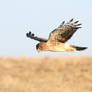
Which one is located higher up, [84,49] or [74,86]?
[84,49]

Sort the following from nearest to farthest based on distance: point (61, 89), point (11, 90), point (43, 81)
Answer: point (11, 90)
point (61, 89)
point (43, 81)

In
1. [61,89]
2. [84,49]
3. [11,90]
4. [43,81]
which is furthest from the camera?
[43,81]

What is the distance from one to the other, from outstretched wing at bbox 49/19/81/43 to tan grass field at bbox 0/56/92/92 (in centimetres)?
1646

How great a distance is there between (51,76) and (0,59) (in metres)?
2.62

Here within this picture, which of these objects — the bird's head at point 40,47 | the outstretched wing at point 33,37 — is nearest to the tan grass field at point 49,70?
the outstretched wing at point 33,37

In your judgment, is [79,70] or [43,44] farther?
[79,70]

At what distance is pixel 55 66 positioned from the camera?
79.4 feet

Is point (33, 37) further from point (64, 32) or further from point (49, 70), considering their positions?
point (49, 70)

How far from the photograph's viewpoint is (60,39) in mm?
6574

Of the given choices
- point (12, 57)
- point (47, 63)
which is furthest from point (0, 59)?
point (47, 63)

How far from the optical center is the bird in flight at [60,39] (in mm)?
6290

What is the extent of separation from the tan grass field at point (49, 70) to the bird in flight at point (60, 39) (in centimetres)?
1652

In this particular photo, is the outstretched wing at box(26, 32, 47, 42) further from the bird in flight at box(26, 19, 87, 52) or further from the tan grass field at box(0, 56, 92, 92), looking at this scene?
the tan grass field at box(0, 56, 92, 92)

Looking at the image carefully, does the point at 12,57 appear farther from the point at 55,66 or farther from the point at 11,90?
the point at 11,90
